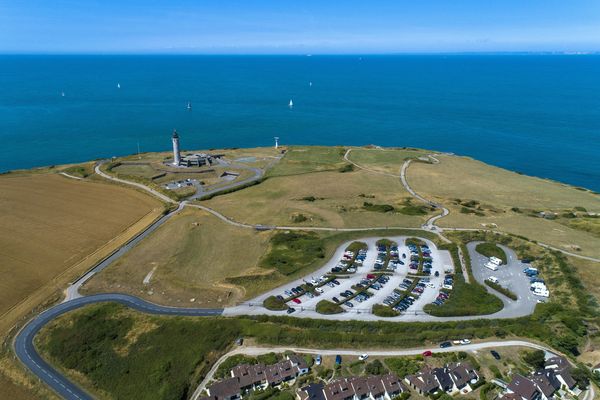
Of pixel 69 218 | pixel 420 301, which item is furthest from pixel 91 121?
pixel 420 301

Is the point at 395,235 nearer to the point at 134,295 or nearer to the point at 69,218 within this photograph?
the point at 134,295

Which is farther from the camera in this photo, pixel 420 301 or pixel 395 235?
pixel 395 235

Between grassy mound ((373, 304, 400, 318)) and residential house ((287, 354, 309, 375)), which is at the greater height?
grassy mound ((373, 304, 400, 318))

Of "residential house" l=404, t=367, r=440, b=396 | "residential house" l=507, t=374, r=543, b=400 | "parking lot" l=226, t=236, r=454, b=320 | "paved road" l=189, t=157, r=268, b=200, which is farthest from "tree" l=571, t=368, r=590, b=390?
"paved road" l=189, t=157, r=268, b=200

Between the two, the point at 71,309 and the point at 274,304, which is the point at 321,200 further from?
the point at 71,309

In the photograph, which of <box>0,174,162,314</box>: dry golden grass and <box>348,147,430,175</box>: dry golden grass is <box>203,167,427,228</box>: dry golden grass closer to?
<box>348,147,430,175</box>: dry golden grass

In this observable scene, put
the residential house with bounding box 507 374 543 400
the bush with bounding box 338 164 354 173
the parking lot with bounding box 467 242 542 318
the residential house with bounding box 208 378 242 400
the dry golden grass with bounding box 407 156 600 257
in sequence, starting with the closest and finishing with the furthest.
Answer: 1. the residential house with bounding box 507 374 543 400
2. the residential house with bounding box 208 378 242 400
3. the parking lot with bounding box 467 242 542 318
4. the dry golden grass with bounding box 407 156 600 257
5. the bush with bounding box 338 164 354 173

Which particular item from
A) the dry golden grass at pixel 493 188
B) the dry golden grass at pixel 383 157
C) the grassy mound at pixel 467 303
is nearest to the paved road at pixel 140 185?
the dry golden grass at pixel 383 157
